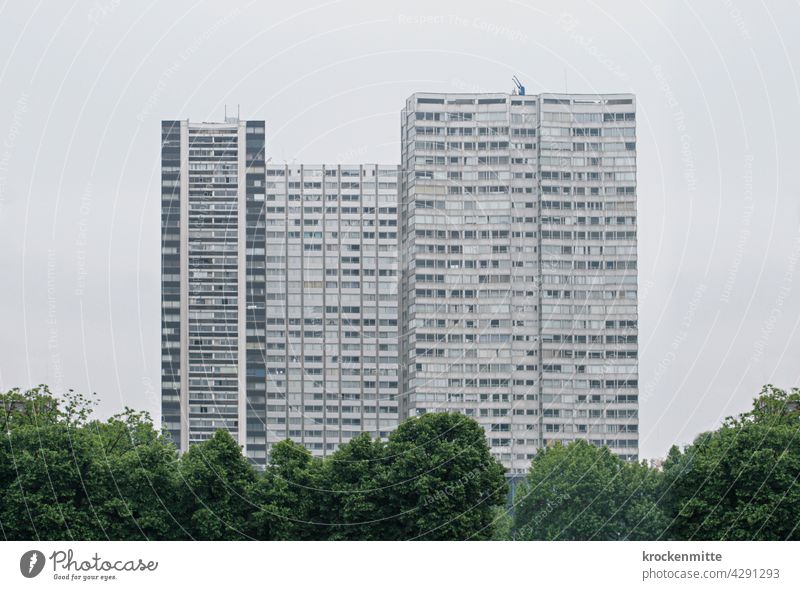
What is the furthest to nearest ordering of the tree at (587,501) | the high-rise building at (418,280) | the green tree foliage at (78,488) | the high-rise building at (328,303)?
the high-rise building at (328,303)
the high-rise building at (418,280)
the tree at (587,501)
the green tree foliage at (78,488)

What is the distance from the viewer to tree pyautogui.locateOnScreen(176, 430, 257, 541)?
77.3 ft

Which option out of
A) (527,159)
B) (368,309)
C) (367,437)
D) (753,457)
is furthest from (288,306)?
(753,457)

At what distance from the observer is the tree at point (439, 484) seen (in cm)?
2441

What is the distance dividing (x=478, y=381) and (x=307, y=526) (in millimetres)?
28641

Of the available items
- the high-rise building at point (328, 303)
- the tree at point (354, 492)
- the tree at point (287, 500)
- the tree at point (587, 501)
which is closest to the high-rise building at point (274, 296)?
the high-rise building at point (328, 303)

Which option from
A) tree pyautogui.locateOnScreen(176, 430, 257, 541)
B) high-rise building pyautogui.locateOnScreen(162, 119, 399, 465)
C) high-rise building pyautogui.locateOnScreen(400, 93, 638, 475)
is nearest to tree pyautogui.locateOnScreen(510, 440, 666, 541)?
tree pyautogui.locateOnScreen(176, 430, 257, 541)

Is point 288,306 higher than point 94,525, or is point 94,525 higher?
point 288,306

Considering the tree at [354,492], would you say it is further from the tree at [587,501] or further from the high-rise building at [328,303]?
the high-rise building at [328,303]

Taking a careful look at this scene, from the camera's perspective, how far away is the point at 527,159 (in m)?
54.7

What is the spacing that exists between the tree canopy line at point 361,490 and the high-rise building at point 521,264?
24.4 meters

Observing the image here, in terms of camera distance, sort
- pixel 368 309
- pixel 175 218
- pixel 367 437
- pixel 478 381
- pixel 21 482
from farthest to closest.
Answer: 1. pixel 175 218
2. pixel 368 309
3. pixel 478 381
4. pixel 367 437
5. pixel 21 482

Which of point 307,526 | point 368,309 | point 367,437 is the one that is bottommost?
point 307,526
